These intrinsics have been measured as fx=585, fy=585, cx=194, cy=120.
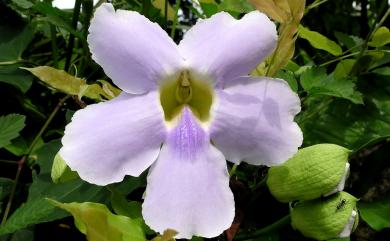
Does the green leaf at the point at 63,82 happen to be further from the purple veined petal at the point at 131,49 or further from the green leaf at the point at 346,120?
the green leaf at the point at 346,120

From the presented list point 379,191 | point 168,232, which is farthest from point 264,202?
point 168,232

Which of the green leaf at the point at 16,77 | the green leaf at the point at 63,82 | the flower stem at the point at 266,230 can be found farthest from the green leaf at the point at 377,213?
the green leaf at the point at 16,77

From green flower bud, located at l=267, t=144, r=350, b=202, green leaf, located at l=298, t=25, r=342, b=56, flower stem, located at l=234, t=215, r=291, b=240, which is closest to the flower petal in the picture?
green flower bud, located at l=267, t=144, r=350, b=202

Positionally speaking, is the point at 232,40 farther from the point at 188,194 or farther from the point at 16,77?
the point at 16,77

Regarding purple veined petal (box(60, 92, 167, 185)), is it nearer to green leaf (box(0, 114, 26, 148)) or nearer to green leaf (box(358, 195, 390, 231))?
green leaf (box(0, 114, 26, 148))

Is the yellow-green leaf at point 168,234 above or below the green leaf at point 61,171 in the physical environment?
above

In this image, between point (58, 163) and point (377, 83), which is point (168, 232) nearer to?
point (58, 163)
